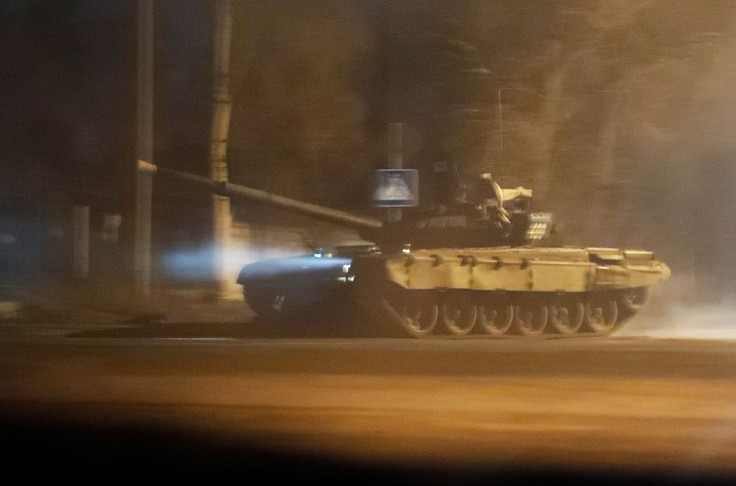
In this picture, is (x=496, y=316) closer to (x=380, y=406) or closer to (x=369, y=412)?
(x=380, y=406)

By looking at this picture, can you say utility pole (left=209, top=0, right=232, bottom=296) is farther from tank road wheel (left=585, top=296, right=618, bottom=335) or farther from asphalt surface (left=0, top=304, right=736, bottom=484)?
asphalt surface (left=0, top=304, right=736, bottom=484)

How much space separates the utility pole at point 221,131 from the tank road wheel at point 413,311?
4789mm

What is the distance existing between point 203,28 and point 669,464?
52.4 ft

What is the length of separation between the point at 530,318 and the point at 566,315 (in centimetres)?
68

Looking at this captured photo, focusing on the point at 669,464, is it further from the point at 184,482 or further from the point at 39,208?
the point at 39,208

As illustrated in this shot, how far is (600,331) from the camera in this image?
16.8 meters

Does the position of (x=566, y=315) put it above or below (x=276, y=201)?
below

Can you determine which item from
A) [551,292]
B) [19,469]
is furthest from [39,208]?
[19,469]

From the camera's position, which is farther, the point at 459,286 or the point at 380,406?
the point at 459,286

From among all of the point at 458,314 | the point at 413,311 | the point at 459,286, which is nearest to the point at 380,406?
the point at 459,286

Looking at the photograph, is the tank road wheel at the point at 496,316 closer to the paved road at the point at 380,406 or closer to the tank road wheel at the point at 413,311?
the tank road wheel at the point at 413,311

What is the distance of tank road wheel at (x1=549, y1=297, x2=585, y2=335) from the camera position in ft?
53.2

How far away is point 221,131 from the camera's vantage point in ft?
63.8

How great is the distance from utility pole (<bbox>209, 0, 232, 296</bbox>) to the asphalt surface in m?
6.60
